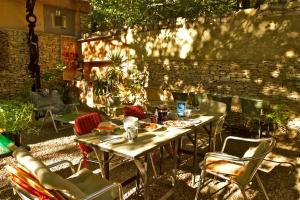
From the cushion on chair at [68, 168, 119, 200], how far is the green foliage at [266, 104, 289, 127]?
15.8 feet

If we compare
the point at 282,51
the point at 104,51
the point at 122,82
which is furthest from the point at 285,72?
the point at 104,51

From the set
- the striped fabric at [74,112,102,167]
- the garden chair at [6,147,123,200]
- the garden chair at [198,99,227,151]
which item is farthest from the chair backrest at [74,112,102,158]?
the garden chair at [198,99,227,151]

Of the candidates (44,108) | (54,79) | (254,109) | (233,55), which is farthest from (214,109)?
(54,79)

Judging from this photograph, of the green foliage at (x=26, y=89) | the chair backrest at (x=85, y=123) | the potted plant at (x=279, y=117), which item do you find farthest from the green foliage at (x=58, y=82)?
the potted plant at (x=279, y=117)

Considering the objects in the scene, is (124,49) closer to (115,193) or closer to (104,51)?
(104,51)

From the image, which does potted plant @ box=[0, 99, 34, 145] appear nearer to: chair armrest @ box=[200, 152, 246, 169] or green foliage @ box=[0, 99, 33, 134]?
green foliage @ box=[0, 99, 33, 134]

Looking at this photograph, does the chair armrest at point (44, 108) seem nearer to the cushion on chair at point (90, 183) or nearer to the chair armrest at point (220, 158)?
the cushion on chair at point (90, 183)

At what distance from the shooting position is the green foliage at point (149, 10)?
11.2m

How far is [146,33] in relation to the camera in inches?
348

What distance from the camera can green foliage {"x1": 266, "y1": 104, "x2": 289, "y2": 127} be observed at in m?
6.09

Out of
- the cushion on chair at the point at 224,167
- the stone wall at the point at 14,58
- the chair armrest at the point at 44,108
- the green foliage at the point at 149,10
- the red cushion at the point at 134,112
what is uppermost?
the green foliage at the point at 149,10

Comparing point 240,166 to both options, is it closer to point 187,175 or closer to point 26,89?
point 187,175

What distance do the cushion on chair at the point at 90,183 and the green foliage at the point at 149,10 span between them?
8625mm

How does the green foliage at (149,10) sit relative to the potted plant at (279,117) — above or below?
above
